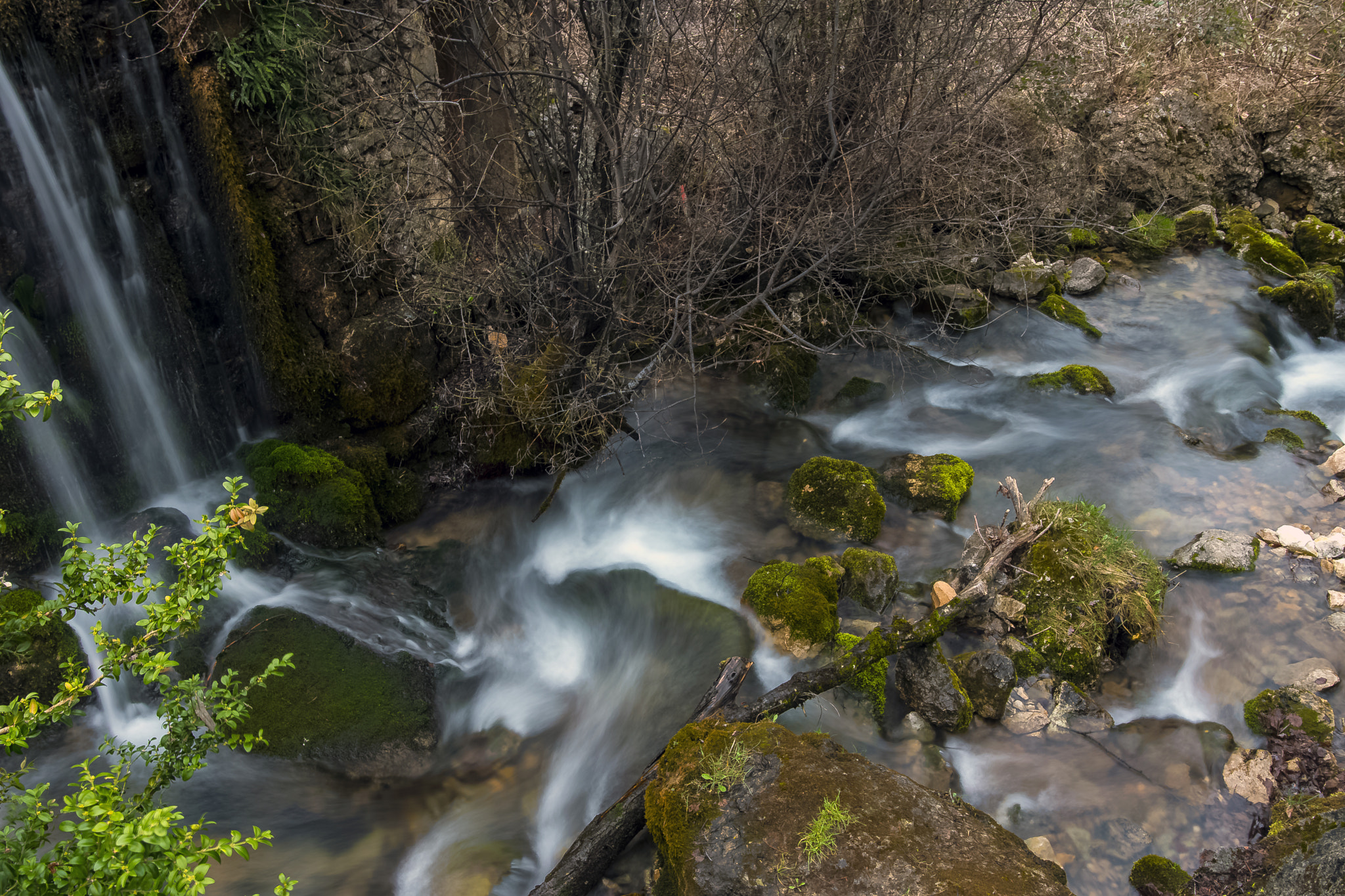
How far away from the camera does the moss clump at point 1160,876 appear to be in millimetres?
3719

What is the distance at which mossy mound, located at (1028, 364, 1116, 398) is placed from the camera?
7508mm

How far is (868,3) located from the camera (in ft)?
21.9

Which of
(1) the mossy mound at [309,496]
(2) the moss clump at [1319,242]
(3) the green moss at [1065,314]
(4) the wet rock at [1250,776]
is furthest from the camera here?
(2) the moss clump at [1319,242]

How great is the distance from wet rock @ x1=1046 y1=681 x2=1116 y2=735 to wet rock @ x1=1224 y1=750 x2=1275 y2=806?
23.3 inches

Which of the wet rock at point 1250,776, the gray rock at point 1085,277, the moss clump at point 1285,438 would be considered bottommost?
the wet rock at point 1250,776

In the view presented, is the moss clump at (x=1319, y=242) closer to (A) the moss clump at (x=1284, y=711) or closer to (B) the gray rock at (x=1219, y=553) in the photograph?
(B) the gray rock at (x=1219, y=553)

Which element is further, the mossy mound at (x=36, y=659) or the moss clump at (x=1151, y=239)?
the moss clump at (x=1151, y=239)

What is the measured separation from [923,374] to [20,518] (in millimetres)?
7693

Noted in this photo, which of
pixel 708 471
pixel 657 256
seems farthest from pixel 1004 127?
pixel 708 471

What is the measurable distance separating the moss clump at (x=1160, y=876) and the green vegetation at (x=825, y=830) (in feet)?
5.64

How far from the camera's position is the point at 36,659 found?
4613mm

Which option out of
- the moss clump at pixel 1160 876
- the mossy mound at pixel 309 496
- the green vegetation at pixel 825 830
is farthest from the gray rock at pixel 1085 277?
the mossy mound at pixel 309 496

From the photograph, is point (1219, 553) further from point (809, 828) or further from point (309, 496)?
point (309, 496)

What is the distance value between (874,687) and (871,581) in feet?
2.79
